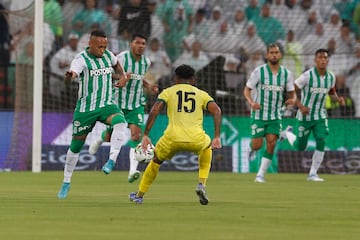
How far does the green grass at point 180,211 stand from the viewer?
9.12 m

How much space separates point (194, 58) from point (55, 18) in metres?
3.48

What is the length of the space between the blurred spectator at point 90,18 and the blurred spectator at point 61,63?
3.81ft

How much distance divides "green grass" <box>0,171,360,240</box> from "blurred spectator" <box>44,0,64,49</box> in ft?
23.6

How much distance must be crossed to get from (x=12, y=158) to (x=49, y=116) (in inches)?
47.5

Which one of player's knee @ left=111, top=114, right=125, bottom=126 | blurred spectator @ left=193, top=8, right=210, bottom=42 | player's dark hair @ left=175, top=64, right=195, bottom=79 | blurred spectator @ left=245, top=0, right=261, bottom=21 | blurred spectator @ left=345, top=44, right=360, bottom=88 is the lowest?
player's knee @ left=111, top=114, right=125, bottom=126

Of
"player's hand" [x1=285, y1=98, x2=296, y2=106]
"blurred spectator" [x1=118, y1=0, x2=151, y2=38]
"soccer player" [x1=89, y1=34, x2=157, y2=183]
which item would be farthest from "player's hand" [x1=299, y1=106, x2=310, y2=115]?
"blurred spectator" [x1=118, y1=0, x2=151, y2=38]

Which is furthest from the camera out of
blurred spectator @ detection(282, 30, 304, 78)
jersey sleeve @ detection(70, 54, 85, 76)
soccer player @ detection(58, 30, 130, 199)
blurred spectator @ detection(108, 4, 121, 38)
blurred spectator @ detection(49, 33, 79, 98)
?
blurred spectator @ detection(108, 4, 121, 38)

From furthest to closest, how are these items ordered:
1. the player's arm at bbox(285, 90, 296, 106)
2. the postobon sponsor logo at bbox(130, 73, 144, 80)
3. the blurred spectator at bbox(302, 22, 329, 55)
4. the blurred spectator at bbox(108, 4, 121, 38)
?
the blurred spectator at bbox(302, 22, 329, 55)
the blurred spectator at bbox(108, 4, 121, 38)
the player's arm at bbox(285, 90, 296, 106)
the postobon sponsor logo at bbox(130, 73, 144, 80)

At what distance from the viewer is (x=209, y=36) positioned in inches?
1058

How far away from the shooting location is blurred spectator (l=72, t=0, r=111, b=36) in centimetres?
2619

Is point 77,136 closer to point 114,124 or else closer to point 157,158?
point 114,124

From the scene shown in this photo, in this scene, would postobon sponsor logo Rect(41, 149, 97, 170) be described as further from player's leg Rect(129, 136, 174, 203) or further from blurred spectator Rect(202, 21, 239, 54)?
player's leg Rect(129, 136, 174, 203)

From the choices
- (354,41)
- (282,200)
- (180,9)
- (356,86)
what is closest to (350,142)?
(356,86)

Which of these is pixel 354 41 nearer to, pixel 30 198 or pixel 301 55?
pixel 301 55
